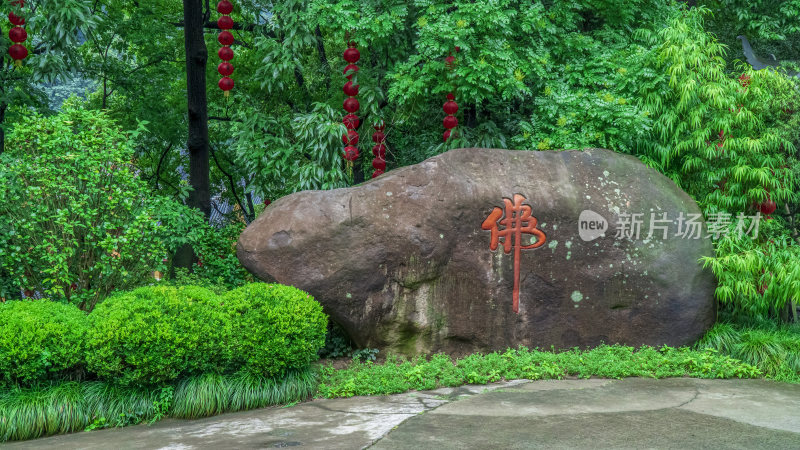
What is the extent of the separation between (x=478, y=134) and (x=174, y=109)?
7.30 meters

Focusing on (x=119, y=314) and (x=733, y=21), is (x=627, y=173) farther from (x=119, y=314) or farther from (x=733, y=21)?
(x=733, y=21)

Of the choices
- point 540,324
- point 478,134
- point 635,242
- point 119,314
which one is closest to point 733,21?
point 478,134

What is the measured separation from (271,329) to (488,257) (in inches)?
97.7

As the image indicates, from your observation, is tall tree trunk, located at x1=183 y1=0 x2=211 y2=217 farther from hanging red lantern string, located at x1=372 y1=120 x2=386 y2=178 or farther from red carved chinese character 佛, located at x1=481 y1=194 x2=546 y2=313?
red carved chinese character 佛, located at x1=481 y1=194 x2=546 y2=313

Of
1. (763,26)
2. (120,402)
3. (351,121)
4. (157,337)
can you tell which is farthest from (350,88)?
(763,26)

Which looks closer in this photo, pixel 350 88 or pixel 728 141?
pixel 728 141

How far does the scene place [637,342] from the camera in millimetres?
7383

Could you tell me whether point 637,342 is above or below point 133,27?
below

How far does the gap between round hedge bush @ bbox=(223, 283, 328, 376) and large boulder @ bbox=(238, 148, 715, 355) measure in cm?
70

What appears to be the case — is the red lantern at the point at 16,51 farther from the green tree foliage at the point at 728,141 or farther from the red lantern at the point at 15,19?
the green tree foliage at the point at 728,141

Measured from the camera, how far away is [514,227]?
7.22m

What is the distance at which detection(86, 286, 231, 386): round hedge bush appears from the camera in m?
5.39

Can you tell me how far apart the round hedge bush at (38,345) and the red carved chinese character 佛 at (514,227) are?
398cm

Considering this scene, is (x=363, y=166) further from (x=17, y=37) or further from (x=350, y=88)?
(x=17, y=37)
